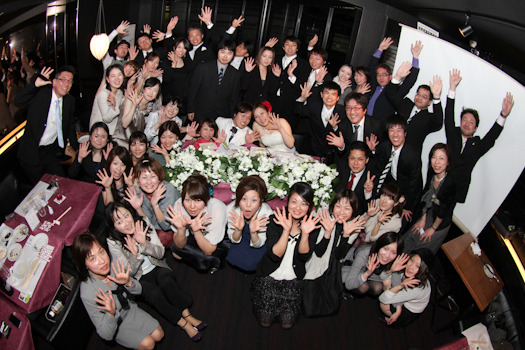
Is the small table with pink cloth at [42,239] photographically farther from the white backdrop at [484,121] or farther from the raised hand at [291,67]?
the white backdrop at [484,121]

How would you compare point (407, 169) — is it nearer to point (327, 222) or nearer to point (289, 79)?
point (327, 222)

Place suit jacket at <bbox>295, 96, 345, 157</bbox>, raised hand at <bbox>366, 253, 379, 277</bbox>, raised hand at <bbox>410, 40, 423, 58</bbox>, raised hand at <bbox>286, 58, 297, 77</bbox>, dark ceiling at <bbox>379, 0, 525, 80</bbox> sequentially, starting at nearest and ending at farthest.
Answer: dark ceiling at <bbox>379, 0, 525, 80</bbox> → raised hand at <bbox>366, 253, 379, 277</bbox> → raised hand at <bbox>410, 40, 423, 58</bbox> → suit jacket at <bbox>295, 96, 345, 157</bbox> → raised hand at <bbox>286, 58, 297, 77</bbox>

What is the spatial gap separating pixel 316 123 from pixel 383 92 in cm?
90

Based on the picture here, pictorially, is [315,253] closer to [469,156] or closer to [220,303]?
[220,303]

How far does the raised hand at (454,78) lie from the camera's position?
151 inches

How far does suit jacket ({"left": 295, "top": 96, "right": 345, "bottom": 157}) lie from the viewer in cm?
451

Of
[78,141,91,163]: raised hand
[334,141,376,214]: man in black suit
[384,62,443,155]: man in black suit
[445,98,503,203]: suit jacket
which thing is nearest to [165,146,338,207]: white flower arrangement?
[334,141,376,214]: man in black suit

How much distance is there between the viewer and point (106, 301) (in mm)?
2672

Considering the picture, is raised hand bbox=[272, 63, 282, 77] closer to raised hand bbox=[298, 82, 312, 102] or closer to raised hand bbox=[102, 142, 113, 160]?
raised hand bbox=[298, 82, 312, 102]

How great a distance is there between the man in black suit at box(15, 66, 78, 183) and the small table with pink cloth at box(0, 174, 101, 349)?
26.9 inches

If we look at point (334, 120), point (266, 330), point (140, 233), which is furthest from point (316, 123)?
point (140, 233)

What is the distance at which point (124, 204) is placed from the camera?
9.90 feet

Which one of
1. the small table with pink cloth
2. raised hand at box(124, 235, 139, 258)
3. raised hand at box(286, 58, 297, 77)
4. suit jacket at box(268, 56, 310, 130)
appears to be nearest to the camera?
the small table with pink cloth

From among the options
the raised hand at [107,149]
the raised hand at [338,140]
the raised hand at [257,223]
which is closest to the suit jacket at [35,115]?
the raised hand at [107,149]
